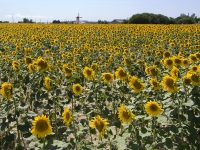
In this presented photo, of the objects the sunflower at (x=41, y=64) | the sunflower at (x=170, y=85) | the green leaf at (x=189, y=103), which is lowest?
the green leaf at (x=189, y=103)

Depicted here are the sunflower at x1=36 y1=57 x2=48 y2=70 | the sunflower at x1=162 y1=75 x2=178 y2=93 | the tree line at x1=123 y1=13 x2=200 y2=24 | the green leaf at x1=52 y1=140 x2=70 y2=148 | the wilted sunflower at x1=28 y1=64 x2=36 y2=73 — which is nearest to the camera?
the green leaf at x1=52 y1=140 x2=70 y2=148

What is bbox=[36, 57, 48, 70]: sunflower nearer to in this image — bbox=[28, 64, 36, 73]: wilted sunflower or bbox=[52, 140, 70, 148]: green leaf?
bbox=[28, 64, 36, 73]: wilted sunflower

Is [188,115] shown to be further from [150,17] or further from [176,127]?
[150,17]

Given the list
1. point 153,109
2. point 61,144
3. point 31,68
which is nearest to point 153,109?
point 153,109

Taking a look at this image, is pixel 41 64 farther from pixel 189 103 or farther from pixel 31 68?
pixel 189 103

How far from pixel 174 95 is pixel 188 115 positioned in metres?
0.34

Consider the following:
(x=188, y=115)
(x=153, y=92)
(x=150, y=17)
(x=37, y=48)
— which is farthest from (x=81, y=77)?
(x=150, y=17)

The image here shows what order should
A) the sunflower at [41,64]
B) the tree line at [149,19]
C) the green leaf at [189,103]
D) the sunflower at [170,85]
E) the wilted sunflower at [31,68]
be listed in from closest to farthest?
the green leaf at [189,103] < the sunflower at [170,85] < the sunflower at [41,64] < the wilted sunflower at [31,68] < the tree line at [149,19]

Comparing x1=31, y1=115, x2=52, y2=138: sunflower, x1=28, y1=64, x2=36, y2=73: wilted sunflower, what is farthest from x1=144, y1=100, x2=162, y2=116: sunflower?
x1=28, y1=64, x2=36, y2=73: wilted sunflower

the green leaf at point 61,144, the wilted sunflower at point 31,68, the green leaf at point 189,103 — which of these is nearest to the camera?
the green leaf at point 61,144

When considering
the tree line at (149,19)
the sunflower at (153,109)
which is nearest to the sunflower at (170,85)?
the sunflower at (153,109)

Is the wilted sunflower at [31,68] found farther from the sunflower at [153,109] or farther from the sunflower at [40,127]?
the sunflower at [153,109]

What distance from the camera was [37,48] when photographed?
354 inches

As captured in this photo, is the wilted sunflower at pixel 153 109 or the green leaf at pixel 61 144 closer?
the green leaf at pixel 61 144
